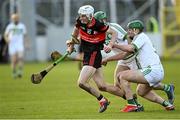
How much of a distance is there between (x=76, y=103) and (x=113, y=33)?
2989mm

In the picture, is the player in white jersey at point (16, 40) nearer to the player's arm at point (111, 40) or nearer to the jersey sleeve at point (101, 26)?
the player's arm at point (111, 40)

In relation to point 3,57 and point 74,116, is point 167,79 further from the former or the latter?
point 3,57

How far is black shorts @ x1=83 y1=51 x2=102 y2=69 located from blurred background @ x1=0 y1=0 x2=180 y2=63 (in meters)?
29.4

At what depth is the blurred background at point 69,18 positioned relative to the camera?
46844mm

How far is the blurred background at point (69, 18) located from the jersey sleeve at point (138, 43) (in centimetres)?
2953

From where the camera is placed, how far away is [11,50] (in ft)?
103

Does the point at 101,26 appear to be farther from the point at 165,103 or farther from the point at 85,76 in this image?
the point at 165,103

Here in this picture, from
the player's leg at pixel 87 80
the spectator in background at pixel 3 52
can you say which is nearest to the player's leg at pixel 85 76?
the player's leg at pixel 87 80

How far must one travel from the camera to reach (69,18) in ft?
161

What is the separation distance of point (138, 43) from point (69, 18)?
109 feet

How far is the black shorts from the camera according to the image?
16250 mm

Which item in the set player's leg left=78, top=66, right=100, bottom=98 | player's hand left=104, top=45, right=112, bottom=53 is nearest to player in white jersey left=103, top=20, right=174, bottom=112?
player's hand left=104, top=45, right=112, bottom=53

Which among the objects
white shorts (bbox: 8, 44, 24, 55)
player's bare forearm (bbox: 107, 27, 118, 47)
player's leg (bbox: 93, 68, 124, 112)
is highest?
player's bare forearm (bbox: 107, 27, 118, 47)

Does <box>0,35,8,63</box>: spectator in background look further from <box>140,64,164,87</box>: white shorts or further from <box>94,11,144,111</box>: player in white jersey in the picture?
<box>140,64,164,87</box>: white shorts
